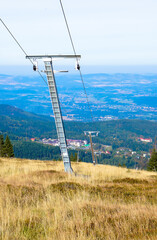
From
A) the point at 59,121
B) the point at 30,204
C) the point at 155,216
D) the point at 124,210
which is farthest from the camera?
the point at 59,121

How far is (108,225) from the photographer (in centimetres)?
509

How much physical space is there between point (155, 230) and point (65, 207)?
7.26 ft

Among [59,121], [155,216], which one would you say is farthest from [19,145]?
[155,216]

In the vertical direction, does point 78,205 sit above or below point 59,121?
below

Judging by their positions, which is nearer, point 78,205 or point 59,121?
point 78,205

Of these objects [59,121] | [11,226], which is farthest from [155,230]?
[59,121]

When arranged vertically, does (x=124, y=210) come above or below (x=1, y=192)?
below


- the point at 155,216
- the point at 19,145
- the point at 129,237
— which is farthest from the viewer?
the point at 19,145

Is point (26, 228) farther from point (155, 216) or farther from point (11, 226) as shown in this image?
point (155, 216)

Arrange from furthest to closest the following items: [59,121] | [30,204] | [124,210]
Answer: [59,121] < [30,204] < [124,210]

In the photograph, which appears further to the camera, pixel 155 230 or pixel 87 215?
pixel 87 215

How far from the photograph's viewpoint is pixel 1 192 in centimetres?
774

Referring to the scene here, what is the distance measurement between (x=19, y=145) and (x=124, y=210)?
17376 centimetres

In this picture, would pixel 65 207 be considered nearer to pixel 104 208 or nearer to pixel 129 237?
pixel 104 208
